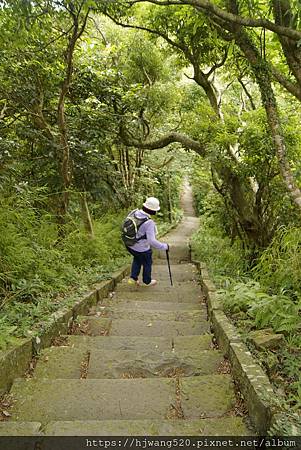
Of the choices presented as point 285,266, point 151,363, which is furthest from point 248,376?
point 285,266

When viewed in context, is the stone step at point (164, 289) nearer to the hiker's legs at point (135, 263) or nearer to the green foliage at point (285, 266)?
the hiker's legs at point (135, 263)

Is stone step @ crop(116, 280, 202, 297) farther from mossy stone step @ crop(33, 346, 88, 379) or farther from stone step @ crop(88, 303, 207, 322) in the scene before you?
mossy stone step @ crop(33, 346, 88, 379)

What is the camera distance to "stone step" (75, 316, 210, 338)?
442 centimetres

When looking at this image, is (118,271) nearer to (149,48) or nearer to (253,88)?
(149,48)

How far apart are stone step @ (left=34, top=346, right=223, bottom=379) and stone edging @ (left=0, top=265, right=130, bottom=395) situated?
128 millimetres

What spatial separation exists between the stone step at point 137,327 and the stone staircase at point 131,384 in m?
0.01

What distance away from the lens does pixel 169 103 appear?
1220 cm

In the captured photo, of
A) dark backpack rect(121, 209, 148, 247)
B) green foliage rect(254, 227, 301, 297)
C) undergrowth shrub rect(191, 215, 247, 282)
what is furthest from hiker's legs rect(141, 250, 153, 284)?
green foliage rect(254, 227, 301, 297)

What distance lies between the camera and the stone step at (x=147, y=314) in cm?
490

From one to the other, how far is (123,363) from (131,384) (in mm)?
466

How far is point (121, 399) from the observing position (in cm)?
277

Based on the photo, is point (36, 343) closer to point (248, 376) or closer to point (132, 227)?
point (248, 376)

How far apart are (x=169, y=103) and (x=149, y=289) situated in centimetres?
753

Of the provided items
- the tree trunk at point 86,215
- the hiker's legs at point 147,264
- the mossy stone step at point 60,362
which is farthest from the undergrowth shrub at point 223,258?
the mossy stone step at point 60,362
